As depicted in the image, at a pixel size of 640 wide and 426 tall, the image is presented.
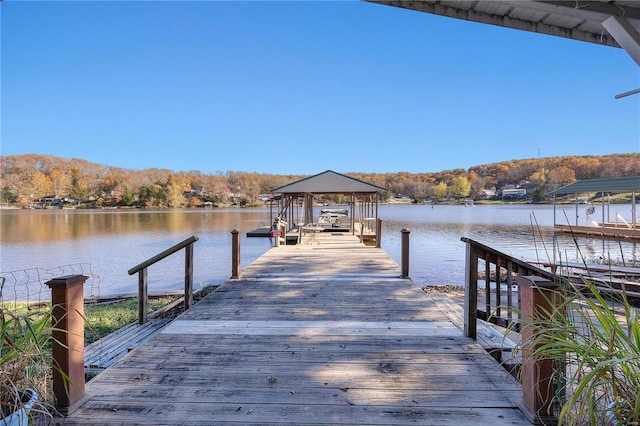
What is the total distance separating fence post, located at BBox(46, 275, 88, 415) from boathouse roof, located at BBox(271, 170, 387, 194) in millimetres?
9219

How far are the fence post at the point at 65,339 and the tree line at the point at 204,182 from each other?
56.5 m

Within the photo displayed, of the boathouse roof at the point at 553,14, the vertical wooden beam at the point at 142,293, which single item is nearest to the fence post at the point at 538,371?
the boathouse roof at the point at 553,14

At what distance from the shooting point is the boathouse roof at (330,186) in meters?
11.1

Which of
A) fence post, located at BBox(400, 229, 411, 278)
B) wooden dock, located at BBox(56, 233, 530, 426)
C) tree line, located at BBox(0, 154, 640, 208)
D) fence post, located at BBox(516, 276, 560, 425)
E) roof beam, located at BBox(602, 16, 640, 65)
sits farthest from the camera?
tree line, located at BBox(0, 154, 640, 208)

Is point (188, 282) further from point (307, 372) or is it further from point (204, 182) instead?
point (204, 182)

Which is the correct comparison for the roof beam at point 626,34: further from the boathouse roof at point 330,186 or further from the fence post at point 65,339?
the boathouse roof at point 330,186

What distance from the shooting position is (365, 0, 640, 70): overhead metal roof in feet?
10.5

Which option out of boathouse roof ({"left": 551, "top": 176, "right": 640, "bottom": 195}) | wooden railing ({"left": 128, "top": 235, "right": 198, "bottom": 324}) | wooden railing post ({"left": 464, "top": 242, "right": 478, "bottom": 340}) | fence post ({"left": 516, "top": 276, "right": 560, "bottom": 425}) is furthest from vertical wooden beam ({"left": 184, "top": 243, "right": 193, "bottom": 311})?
boathouse roof ({"left": 551, "top": 176, "right": 640, "bottom": 195})

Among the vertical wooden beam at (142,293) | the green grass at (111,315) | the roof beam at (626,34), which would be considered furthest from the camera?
the green grass at (111,315)

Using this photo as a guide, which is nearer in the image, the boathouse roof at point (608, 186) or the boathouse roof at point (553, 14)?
the boathouse roof at point (553, 14)

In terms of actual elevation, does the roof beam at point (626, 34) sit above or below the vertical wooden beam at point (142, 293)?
above

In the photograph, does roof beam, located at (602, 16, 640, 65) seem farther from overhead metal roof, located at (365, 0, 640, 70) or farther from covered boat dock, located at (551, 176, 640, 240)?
covered boat dock, located at (551, 176, 640, 240)

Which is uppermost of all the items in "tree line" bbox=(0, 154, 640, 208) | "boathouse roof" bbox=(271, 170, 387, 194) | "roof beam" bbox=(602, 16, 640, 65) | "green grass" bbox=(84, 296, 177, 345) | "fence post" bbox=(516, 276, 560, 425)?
"tree line" bbox=(0, 154, 640, 208)

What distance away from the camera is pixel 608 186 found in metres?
17.9
